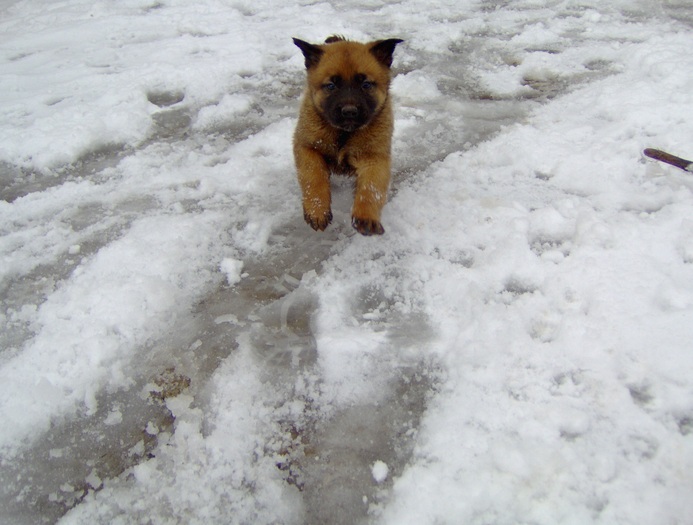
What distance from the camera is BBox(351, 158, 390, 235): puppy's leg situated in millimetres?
2721

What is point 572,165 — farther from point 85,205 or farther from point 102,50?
point 102,50

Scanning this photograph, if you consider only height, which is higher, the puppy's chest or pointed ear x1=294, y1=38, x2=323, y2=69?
pointed ear x1=294, y1=38, x2=323, y2=69

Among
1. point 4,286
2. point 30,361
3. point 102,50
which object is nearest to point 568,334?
point 30,361

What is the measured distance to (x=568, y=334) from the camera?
2.17m

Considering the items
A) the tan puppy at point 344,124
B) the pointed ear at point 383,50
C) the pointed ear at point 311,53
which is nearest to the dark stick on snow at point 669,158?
the tan puppy at point 344,124

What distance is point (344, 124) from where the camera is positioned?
305 cm

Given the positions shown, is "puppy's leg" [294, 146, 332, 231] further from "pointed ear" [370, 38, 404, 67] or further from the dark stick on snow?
the dark stick on snow

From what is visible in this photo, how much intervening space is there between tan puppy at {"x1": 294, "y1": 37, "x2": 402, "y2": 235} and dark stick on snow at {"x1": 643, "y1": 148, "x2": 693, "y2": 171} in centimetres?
169

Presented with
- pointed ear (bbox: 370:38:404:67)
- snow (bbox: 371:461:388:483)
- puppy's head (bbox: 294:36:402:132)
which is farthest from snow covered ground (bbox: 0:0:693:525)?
pointed ear (bbox: 370:38:404:67)

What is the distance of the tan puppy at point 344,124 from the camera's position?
2.93 m

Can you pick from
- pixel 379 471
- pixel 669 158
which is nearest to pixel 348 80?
pixel 669 158

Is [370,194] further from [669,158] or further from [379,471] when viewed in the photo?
[669,158]

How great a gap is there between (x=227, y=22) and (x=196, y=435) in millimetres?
5930

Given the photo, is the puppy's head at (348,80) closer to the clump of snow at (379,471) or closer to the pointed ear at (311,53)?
the pointed ear at (311,53)
